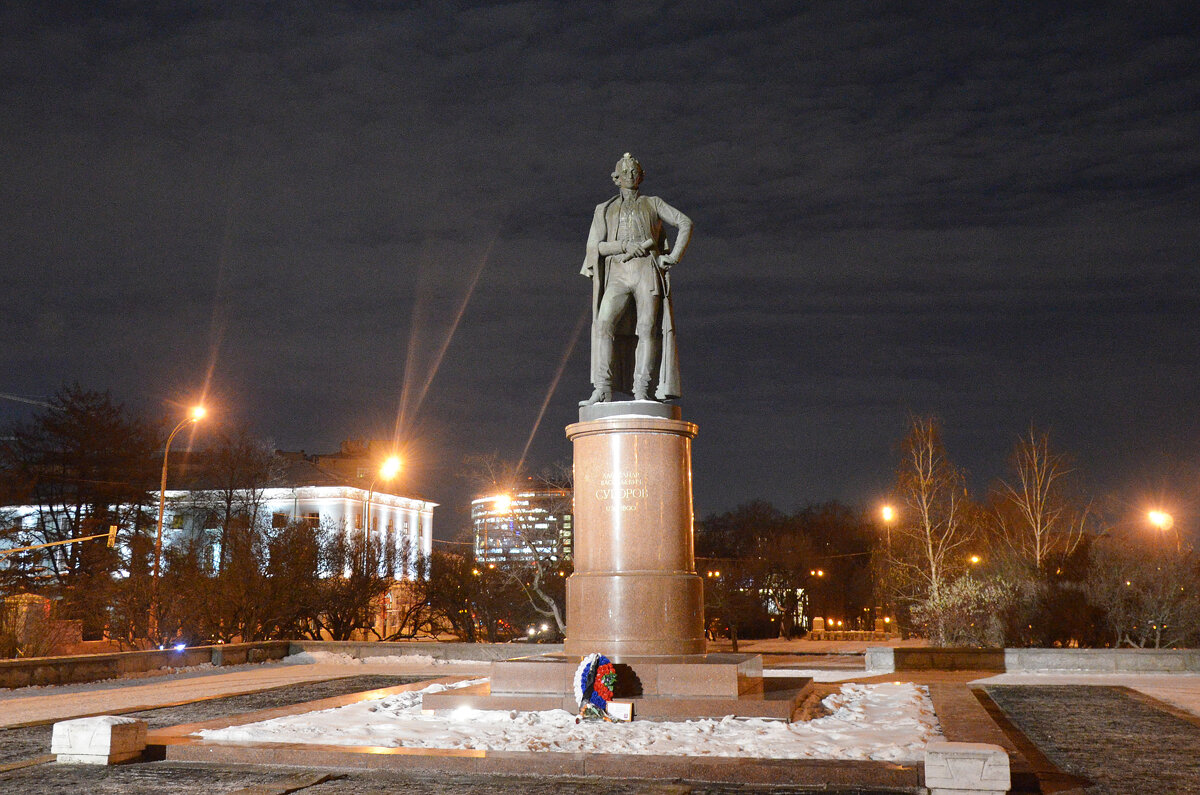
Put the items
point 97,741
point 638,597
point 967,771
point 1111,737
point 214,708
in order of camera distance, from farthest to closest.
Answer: point 214,708, point 638,597, point 1111,737, point 97,741, point 967,771

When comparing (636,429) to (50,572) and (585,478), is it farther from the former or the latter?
(50,572)

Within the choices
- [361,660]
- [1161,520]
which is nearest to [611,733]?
[361,660]

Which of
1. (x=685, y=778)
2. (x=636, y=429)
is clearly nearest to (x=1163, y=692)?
(x=636, y=429)

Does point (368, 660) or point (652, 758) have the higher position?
point (652, 758)

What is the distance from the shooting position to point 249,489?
47.9 m

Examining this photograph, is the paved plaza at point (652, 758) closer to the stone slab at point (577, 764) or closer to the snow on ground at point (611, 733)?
the stone slab at point (577, 764)

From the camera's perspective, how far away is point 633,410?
40.1ft

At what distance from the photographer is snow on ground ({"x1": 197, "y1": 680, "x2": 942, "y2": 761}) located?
28.9ft

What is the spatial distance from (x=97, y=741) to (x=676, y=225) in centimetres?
854

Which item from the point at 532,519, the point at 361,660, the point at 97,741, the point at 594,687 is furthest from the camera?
the point at 532,519

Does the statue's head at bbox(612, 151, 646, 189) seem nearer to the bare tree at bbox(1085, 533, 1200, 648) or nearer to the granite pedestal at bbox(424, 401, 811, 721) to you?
the granite pedestal at bbox(424, 401, 811, 721)

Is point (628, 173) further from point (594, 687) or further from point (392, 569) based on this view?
point (392, 569)

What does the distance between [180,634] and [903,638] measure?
1154 inches

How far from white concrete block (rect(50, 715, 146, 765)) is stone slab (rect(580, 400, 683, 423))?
5.78 metres
